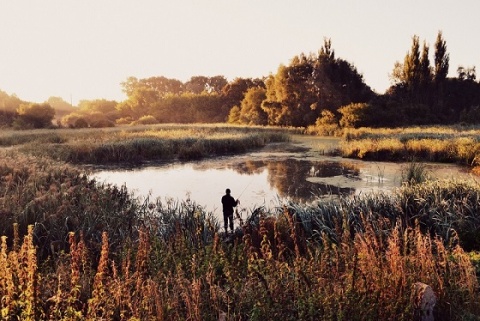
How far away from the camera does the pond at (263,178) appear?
10875mm

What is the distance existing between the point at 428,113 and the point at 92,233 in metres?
36.9

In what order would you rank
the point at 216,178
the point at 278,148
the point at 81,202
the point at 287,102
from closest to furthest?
the point at 81,202, the point at 216,178, the point at 278,148, the point at 287,102

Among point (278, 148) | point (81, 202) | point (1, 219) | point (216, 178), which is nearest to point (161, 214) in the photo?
point (81, 202)

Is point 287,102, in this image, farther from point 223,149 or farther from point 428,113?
point 223,149

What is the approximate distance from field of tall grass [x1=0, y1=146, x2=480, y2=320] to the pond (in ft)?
5.82

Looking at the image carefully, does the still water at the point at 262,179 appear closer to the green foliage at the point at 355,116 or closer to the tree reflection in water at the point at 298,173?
the tree reflection in water at the point at 298,173

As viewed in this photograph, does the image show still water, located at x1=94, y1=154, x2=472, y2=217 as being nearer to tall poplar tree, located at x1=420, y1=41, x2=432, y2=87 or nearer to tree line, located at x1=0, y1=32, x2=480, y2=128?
tree line, located at x1=0, y1=32, x2=480, y2=128

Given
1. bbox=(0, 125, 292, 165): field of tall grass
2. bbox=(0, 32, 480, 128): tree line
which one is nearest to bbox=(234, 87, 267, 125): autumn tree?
bbox=(0, 32, 480, 128): tree line

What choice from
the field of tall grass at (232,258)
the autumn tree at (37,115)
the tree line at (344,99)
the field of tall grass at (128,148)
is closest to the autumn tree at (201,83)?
the tree line at (344,99)

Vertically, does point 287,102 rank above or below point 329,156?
above

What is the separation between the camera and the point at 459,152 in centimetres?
1655

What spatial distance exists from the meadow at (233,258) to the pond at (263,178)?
69.2 inches

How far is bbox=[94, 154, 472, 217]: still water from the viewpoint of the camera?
10.9 m

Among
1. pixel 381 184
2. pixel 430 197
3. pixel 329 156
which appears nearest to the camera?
pixel 430 197
